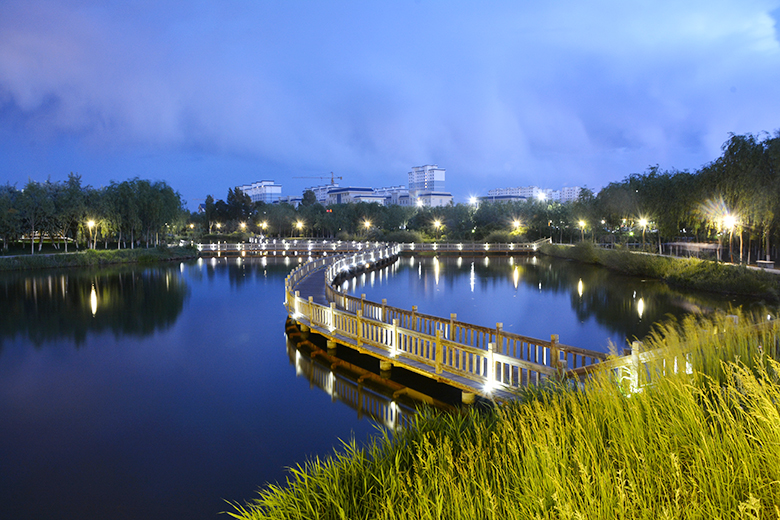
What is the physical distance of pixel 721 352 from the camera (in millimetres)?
5438

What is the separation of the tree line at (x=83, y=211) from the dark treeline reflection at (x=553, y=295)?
25.7m

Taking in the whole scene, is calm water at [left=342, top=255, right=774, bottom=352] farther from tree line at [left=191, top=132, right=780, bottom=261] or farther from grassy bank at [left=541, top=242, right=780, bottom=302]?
tree line at [left=191, top=132, right=780, bottom=261]

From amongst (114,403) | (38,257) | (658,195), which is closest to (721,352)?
(114,403)

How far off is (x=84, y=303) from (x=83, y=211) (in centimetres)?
2371

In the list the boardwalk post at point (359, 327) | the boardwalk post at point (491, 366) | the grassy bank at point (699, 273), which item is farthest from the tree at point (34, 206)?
the grassy bank at point (699, 273)

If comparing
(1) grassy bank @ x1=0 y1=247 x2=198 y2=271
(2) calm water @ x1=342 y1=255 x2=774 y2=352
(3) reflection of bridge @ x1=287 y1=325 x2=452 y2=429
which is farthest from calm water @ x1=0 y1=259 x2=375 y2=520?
(1) grassy bank @ x1=0 y1=247 x2=198 y2=271

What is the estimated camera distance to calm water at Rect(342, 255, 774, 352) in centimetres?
1528

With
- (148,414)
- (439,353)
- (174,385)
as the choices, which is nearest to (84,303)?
(174,385)

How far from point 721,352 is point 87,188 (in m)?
47.0

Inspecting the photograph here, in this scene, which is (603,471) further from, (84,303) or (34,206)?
(34,206)

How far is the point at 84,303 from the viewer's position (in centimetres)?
1891

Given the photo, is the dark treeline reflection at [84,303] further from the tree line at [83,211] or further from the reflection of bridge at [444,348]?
the tree line at [83,211]

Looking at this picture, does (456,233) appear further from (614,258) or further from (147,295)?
(147,295)

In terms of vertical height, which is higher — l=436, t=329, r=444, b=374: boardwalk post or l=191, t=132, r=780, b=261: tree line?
l=191, t=132, r=780, b=261: tree line
